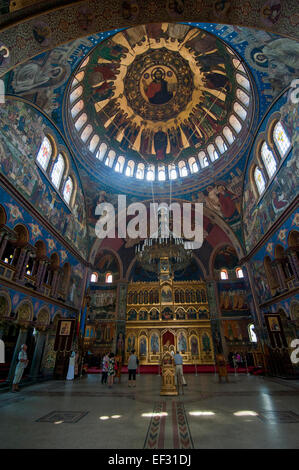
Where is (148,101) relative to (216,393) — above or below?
above

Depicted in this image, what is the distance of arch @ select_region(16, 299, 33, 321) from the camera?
9.68 m

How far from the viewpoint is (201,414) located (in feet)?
15.4

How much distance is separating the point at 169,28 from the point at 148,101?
5.10 meters

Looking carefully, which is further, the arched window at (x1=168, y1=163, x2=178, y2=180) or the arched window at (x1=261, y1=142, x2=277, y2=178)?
the arched window at (x1=168, y1=163, x2=178, y2=180)

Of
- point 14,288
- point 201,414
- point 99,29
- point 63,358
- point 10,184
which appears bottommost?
point 201,414

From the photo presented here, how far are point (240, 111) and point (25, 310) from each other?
1760 centimetres

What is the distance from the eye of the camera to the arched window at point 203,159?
745 inches

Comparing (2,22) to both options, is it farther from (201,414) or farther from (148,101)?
(148,101)

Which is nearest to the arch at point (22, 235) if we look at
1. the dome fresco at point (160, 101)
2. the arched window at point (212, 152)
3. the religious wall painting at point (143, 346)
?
the dome fresco at point (160, 101)

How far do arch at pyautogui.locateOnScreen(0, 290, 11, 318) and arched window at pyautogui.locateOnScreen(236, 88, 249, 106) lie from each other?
16974 millimetres

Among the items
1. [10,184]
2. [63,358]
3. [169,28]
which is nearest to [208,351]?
[63,358]

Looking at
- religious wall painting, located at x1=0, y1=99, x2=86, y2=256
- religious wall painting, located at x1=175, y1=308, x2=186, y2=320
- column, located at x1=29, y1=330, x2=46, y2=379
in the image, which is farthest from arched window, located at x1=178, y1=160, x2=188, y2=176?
column, located at x1=29, y1=330, x2=46, y2=379

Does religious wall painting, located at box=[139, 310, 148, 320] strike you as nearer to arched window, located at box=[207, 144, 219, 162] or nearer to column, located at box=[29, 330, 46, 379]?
column, located at box=[29, 330, 46, 379]

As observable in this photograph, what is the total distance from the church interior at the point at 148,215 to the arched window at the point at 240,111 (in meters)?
0.18
